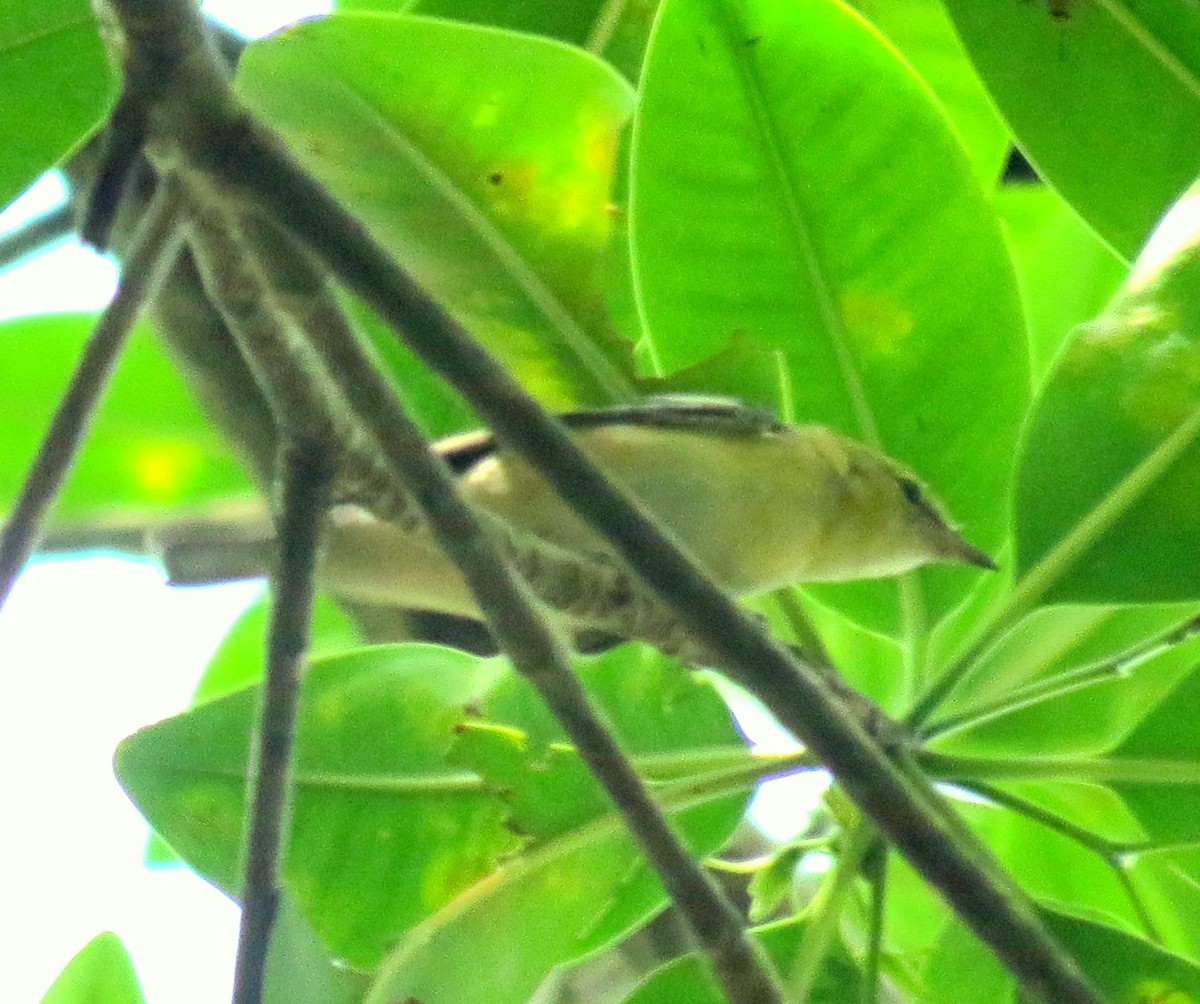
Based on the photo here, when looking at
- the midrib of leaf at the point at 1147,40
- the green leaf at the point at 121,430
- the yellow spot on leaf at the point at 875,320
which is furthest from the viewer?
the green leaf at the point at 121,430

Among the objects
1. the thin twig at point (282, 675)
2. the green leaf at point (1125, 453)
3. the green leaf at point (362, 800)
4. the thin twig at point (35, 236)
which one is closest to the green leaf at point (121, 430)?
the thin twig at point (35, 236)

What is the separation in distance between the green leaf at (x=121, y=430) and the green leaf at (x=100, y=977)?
49cm

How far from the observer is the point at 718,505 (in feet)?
6.18

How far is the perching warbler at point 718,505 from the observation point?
5.21 ft

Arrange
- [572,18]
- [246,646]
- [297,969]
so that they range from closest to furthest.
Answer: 1. [297,969]
2. [572,18]
3. [246,646]

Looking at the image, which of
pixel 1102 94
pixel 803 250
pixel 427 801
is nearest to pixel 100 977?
pixel 427 801

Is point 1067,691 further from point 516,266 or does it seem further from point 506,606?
point 506,606

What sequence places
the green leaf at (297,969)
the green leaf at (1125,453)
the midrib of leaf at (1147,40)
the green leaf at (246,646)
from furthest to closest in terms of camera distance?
the green leaf at (246,646), the midrib of leaf at (1147,40), the green leaf at (1125,453), the green leaf at (297,969)

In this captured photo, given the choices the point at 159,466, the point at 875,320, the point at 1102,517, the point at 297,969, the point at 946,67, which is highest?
the point at 946,67

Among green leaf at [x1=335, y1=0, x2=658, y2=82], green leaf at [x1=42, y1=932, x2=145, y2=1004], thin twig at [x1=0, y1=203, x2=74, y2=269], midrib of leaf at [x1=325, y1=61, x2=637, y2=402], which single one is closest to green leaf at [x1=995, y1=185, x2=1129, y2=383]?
green leaf at [x1=335, y1=0, x2=658, y2=82]

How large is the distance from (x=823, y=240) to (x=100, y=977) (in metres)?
1.04

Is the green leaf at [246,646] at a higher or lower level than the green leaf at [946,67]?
lower

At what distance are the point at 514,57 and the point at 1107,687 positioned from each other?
1.02m

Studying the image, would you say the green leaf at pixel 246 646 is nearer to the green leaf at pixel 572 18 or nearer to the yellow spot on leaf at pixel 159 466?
the yellow spot on leaf at pixel 159 466
